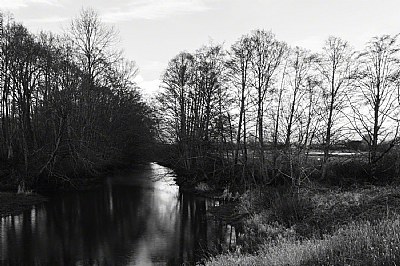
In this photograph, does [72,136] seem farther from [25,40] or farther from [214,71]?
[214,71]

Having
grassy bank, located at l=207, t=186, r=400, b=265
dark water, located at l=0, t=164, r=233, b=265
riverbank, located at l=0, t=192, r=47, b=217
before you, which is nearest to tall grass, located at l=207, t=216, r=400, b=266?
grassy bank, located at l=207, t=186, r=400, b=265

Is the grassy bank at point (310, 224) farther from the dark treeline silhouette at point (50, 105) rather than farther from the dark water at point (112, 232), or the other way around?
the dark treeline silhouette at point (50, 105)

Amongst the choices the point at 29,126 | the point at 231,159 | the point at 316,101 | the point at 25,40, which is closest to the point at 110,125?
the point at 29,126

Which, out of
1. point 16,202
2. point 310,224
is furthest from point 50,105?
point 310,224

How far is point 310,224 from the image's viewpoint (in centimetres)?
1478

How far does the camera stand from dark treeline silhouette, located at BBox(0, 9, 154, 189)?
97.9 ft

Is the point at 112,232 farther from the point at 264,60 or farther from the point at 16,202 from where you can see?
the point at 264,60

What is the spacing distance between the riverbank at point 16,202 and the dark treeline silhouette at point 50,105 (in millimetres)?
2124

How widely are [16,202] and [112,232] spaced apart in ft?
30.3

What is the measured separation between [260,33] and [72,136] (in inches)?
744

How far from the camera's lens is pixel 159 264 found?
43.6 feet

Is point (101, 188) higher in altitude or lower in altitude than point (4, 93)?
lower

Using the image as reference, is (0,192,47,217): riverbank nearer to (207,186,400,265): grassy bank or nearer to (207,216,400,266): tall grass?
(207,186,400,265): grassy bank

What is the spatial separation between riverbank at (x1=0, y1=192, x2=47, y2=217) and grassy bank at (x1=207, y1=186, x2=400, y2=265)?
13.2m
